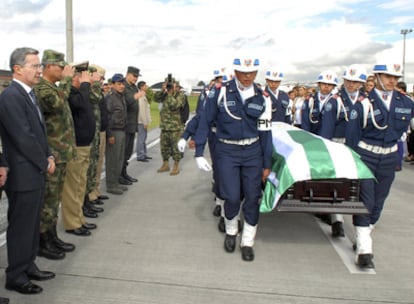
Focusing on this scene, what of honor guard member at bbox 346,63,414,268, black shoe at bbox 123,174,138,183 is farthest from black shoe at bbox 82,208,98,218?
honor guard member at bbox 346,63,414,268

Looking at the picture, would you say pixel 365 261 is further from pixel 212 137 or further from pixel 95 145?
pixel 95 145

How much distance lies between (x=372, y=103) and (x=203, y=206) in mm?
2936

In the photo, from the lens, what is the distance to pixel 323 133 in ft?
17.2

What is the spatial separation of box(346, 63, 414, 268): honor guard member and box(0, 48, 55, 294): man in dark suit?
2953 millimetres

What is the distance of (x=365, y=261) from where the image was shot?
4.00m

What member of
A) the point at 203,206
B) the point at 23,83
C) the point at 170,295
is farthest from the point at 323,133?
the point at 23,83

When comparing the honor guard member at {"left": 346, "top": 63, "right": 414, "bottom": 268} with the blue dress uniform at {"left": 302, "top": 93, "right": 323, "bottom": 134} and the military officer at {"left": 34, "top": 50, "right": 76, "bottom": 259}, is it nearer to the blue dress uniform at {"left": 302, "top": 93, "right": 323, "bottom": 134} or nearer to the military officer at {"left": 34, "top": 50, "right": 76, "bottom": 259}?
the blue dress uniform at {"left": 302, "top": 93, "right": 323, "bottom": 134}

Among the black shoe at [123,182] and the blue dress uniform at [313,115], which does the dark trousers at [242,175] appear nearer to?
the blue dress uniform at [313,115]

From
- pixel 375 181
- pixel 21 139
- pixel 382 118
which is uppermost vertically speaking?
pixel 382 118

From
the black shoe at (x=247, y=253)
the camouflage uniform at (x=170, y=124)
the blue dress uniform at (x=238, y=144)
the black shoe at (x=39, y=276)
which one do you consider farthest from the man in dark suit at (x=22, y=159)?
the camouflage uniform at (x=170, y=124)

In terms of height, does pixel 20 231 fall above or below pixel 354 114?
below

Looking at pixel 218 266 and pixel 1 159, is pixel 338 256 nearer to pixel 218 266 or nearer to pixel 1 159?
pixel 218 266

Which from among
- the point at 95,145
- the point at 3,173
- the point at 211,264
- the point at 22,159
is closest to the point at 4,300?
the point at 3,173

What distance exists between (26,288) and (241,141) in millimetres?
2334
